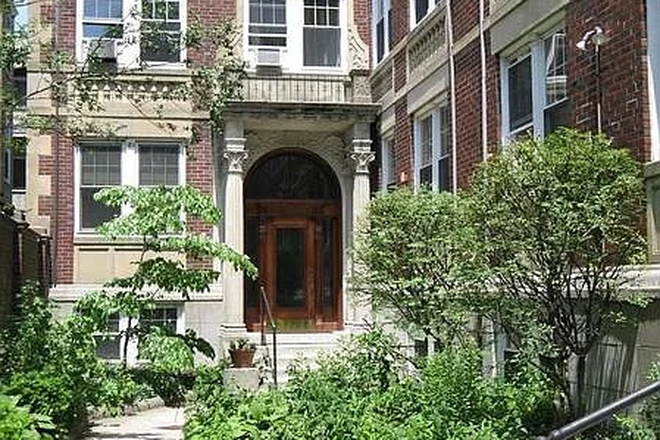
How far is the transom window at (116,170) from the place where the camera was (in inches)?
703

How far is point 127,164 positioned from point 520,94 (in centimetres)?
914

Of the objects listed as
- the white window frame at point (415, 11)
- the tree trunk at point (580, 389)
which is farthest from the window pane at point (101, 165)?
the tree trunk at point (580, 389)

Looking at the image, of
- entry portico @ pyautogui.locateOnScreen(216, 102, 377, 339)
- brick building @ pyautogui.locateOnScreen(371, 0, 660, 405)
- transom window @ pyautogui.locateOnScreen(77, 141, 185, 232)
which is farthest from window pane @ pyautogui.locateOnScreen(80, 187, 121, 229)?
brick building @ pyautogui.locateOnScreen(371, 0, 660, 405)

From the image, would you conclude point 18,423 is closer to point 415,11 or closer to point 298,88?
point 415,11

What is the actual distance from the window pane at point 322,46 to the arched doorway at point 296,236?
2.00 m

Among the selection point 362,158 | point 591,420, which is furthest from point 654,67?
point 362,158

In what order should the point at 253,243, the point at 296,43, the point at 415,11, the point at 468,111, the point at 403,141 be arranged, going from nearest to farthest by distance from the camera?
the point at 468,111
the point at 415,11
the point at 403,141
the point at 296,43
the point at 253,243

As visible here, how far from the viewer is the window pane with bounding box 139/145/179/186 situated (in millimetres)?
18094

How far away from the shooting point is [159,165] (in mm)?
18156

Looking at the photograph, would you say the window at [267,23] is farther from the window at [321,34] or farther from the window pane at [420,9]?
the window pane at [420,9]

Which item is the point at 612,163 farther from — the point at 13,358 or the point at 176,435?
the point at 13,358

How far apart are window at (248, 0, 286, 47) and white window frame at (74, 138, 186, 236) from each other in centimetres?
274

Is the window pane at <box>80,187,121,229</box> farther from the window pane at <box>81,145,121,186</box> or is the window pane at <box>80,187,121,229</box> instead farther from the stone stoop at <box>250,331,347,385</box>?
the stone stoop at <box>250,331,347,385</box>

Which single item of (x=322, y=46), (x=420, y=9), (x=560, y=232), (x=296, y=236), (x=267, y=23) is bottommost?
(x=560, y=232)
